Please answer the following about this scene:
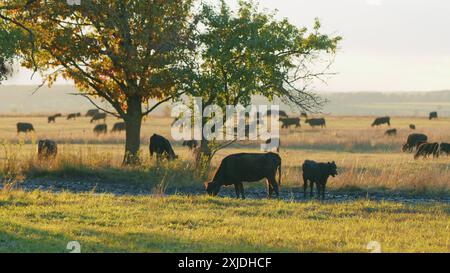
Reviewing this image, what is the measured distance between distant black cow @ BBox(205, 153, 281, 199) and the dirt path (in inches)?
28.6

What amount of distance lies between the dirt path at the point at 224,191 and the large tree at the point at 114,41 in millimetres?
3630

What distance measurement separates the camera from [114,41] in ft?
96.7

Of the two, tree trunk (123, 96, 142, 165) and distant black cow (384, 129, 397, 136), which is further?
distant black cow (384, 129, 397, 136)

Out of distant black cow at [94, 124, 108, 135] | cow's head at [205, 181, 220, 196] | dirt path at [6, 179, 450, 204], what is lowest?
dirt path at [6, 179, 450, 204]

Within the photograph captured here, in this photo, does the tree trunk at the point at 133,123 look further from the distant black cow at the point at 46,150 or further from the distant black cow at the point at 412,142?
the distant black cow at the point at 412,142

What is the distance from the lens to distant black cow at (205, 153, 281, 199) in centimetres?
2269

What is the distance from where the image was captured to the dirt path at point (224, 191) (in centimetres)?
2298

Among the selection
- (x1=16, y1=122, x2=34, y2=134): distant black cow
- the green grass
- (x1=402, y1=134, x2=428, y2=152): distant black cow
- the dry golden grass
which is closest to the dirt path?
the dry golden grass

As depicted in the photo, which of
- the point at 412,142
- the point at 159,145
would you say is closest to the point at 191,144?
the point at 159,145

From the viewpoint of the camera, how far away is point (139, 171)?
27.1m

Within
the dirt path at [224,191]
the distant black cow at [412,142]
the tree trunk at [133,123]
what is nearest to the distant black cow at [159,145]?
the tree trunk at [133,123]

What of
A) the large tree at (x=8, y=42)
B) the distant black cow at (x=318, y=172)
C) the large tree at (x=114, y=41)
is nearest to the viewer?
the distant black cow at (x=318, y=172)

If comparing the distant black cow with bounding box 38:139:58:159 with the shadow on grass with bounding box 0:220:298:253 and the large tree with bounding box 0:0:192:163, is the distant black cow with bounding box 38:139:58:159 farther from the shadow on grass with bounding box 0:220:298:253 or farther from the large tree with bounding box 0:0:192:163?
the shadow on grass with bounding box 0:220:298:253
